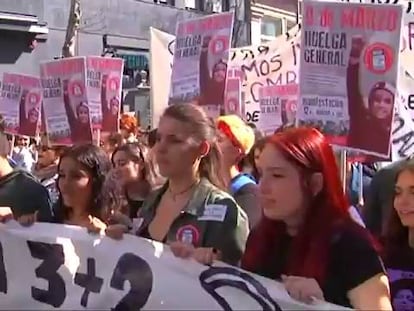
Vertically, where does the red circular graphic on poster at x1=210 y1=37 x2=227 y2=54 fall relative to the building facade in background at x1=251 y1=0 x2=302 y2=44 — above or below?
below

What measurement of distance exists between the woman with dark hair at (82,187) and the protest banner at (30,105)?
4911mm

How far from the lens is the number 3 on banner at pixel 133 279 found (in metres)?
3.39

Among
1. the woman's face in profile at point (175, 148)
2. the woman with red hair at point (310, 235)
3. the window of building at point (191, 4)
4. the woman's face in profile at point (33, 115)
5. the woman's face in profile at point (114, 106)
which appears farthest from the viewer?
the window of building at point (191, 4)

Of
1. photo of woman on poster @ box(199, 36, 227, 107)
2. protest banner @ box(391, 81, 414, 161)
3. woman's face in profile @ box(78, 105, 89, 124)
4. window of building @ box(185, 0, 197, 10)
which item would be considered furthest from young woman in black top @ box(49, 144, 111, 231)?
window of building @ box(185, 0, 197, 10)

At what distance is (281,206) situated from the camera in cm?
287

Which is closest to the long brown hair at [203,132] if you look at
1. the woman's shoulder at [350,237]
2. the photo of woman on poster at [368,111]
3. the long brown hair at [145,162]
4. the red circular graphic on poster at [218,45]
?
the woman's shoulder at [350,237]

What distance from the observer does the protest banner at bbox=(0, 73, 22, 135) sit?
30.2ft

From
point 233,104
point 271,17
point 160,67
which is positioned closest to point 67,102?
point 160,67

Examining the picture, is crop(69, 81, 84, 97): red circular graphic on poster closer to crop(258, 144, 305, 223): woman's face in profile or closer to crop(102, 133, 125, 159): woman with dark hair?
crop(102, 133, 125, 159): woman with dark hair

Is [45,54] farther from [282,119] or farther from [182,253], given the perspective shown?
[182,253]

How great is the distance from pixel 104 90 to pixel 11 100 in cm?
167

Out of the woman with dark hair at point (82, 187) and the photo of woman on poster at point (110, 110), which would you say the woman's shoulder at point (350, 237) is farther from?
the photo of woman on poster at point (110, 110)

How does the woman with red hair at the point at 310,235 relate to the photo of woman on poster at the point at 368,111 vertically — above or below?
below

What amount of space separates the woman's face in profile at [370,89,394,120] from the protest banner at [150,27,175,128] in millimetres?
3794
